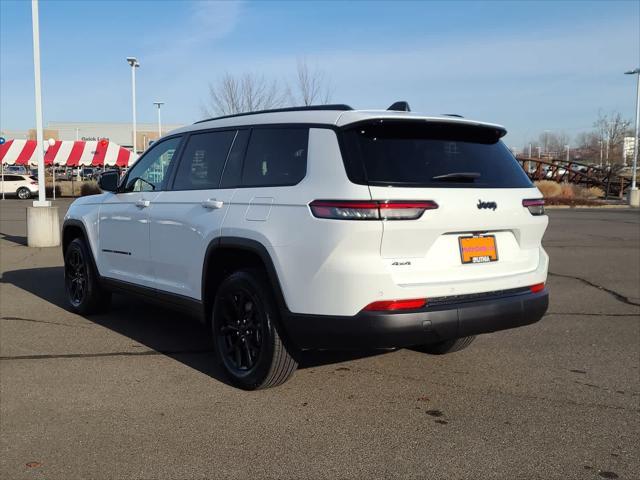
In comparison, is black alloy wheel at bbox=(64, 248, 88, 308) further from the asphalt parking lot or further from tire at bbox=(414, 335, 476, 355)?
tire at bbox=(414, 335, 476, 355)

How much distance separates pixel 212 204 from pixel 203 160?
60cm

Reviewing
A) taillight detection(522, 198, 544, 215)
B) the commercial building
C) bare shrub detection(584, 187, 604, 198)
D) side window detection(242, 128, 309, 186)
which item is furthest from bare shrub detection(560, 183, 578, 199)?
the commercial building

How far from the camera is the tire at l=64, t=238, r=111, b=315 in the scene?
639 cm

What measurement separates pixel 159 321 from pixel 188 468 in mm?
3405

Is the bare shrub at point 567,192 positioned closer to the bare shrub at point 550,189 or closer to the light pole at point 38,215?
the bare shrub at point 550,189

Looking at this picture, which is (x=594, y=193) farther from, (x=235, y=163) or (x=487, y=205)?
(x=235, y=163)

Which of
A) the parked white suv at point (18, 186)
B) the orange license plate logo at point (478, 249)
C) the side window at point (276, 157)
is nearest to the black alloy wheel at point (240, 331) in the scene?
the side window at point (276, 157)

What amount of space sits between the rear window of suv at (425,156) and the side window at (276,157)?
37cm

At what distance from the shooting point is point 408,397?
13.8 feet

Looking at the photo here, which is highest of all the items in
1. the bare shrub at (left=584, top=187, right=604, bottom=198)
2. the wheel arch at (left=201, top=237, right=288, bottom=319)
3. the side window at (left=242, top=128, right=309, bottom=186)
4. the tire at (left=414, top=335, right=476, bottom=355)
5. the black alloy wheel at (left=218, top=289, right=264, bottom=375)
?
the side window at (left=242, top=128, right=309, bottom=186)

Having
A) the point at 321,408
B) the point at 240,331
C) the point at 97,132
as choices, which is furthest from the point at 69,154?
the point at 97,132

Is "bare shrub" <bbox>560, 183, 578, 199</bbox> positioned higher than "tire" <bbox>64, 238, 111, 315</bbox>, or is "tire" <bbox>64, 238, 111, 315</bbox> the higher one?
"bare shrub" <bbox>560, 183, 578, 199</bbox>

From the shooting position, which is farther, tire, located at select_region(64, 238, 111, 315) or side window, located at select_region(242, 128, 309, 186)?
tire, located at select_region(64, 238, 111, 315)

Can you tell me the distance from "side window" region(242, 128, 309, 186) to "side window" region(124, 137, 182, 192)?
3.93 feet
